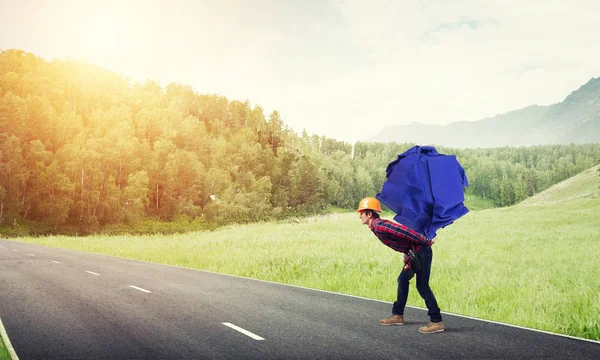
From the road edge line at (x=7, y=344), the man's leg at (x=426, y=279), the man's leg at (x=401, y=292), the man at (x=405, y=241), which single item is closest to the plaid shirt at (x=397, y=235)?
the man at (x=405, y=241)

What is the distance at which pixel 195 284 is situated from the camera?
46.2 feet

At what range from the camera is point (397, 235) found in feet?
23.0

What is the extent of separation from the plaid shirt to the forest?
67.4 meters

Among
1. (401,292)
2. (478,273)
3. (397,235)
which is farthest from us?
(478,273)

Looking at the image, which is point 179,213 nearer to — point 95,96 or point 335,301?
point 95,96

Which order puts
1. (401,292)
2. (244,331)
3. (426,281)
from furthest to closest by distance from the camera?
(401,292) → (244,331) → (426,281)

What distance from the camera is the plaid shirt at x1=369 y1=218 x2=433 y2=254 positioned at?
6.99 metres

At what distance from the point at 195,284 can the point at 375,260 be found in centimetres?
742

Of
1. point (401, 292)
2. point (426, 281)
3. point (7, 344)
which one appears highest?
point (426, 281)

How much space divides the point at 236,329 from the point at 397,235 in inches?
118

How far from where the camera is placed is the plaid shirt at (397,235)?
6988mm

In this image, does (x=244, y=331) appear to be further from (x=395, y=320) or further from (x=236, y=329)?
(x=395, y=320)

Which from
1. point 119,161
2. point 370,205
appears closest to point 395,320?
point 370,205

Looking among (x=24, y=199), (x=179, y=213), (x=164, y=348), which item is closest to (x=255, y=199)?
(x=179, y=213)
